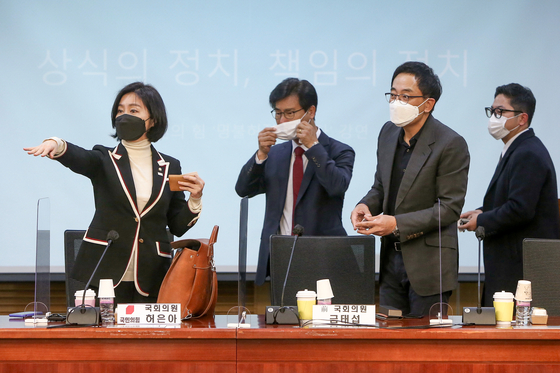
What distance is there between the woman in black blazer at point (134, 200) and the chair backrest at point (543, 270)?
1.20m

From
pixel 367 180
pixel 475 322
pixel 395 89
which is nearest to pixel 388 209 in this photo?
pixel 395 89

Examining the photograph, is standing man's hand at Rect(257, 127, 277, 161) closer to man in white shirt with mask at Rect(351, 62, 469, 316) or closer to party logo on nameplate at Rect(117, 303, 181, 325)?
man in white shirt with mask at Rect(351, 62, 469, 316)

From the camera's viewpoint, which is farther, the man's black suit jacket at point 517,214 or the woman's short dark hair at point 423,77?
the man's black suit jacket at point 517,214

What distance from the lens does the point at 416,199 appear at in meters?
2.36

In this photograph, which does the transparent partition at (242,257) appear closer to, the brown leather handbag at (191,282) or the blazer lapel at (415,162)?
the brown leather handbag at (191,282)

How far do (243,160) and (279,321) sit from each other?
6.19 feet

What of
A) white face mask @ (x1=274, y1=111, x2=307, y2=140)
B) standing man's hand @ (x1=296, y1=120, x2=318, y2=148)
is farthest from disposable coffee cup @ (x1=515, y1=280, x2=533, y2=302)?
white face mask @ (x1=274, y1=111, x2=307, y2=140)

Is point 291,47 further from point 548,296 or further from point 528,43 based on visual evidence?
point 548,296

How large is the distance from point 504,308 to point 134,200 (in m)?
1.34

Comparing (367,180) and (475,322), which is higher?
(367,180)

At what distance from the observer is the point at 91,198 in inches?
145

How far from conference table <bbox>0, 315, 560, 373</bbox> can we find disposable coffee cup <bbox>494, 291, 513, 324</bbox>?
0.16m

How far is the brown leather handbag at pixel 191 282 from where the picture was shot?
2.03m

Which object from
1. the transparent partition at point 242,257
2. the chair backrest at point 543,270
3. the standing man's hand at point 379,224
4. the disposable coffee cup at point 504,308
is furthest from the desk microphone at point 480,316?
the transparent partition at point 242,257
